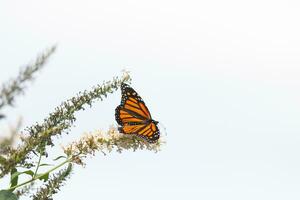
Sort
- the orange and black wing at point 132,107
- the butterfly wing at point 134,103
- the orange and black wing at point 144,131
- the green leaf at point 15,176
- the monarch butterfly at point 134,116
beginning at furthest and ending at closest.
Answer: the butterfly wing at point 134,103, the orange and black wing at point 132,107, the monarch butterfly at point 134,116, the orange and black wing at point 144,131, the green leaf at point 15,176

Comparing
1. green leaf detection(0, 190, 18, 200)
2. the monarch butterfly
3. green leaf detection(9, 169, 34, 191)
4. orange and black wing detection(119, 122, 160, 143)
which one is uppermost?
the monarch butterfly

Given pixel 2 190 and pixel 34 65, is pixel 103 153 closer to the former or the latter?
pixel 2 190

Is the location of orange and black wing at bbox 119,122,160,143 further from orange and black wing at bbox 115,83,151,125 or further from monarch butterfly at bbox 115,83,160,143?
orange and black wing at bbox 115,83,151,125

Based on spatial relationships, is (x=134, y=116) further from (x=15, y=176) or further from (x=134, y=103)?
(x=15, y=176)

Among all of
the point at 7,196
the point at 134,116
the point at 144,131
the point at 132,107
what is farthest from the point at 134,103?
the point at 7,196

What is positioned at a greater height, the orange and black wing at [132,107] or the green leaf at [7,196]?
the orange and black wing at [132,107]

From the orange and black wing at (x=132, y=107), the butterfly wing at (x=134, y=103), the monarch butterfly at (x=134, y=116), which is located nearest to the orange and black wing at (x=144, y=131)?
the monarch butterfly at (x=134, y=116)

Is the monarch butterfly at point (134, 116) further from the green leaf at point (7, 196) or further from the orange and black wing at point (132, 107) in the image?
the green leaf at point (7, 196)

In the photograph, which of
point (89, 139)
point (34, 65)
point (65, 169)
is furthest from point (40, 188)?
point (89, 139)

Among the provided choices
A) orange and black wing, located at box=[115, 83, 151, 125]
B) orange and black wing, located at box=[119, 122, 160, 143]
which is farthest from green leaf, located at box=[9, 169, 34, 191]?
orange and black wing, located at box=[115, 83, 151, 125]
